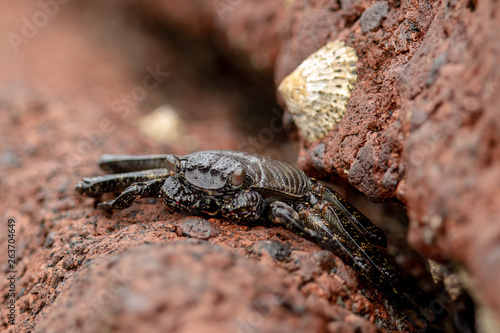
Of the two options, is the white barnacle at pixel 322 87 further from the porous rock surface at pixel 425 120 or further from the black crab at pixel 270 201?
the black crab at pixel 270 201

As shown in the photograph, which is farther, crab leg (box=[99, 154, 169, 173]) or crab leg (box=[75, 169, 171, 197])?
crab leg (box=[99, 154, 169, 173])

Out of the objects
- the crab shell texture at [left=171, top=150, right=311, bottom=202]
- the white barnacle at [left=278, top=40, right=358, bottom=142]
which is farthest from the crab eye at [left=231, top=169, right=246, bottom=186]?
the white barnacle at [left=278, top=40, right=358, bottom=142]

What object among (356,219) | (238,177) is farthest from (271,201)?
(356,219)

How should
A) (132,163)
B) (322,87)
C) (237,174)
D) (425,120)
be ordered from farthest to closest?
(132,163)
(322,87)
(237,174)
(425,120)

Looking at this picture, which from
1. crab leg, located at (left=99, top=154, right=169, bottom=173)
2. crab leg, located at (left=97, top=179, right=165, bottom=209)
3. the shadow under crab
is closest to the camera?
the shadow under crab

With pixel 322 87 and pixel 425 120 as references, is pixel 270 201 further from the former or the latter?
pixel 425 120

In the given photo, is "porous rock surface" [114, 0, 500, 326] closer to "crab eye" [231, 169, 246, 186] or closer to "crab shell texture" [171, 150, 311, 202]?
"crab shell texture" [171, 150, 311, 202]

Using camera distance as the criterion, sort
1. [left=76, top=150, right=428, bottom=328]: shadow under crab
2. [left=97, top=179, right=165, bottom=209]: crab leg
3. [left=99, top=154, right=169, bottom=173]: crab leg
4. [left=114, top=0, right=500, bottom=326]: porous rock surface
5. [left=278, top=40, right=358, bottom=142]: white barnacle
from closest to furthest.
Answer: [left=114, top=0, right=500, bottom=326]: porous rock surface, [left=76, top=150, right=428, bottom=328]: shadow under crab, [left=97, top=179, right=165, bottom=209]: crab leg, [left=278, top=40, right=358, bottom=142]: white barnacle, [left=99, top=154, right=169, bottom=173]: crab leg

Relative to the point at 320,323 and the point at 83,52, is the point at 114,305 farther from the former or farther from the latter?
the point at 83,52
